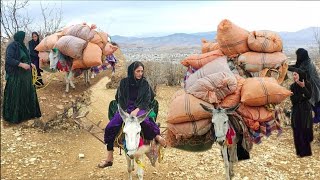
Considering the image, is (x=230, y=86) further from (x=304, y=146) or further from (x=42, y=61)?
(x=42, y=61)

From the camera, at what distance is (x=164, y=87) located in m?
13.7

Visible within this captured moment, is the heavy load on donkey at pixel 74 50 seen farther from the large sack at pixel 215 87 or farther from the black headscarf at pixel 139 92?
the large sack at pixel 215 87

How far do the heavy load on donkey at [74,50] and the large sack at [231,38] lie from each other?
4.22 m

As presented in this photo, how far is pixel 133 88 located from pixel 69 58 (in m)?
4.52

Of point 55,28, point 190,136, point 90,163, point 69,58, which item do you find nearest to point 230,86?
point 190,136

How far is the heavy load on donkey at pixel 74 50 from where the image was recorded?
9078 millimetres

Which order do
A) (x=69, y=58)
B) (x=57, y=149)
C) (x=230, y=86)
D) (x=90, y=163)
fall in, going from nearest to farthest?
(x=230, y=86), (x=90, y=163), (x=57, y=149), (x=69, y=58)

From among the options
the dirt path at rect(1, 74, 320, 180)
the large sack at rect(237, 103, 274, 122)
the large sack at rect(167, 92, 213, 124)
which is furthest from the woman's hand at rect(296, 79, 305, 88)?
the dirt path at rect(1, 74, 320, 180)

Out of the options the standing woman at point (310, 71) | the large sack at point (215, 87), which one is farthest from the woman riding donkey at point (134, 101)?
the standing woman at point (310, 71)

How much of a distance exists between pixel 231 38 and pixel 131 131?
200 centimetres

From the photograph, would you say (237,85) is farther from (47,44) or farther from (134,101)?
(47,44)

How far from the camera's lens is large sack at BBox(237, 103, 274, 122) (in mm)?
4816

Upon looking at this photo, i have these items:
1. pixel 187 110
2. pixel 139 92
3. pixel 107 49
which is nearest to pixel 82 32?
pixel 107 49

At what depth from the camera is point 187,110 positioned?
15.7ft
